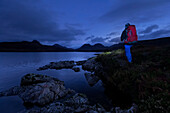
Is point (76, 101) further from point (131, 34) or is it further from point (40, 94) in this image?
point (131, 34)

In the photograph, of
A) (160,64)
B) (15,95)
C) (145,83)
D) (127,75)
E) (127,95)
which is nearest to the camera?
(145,83)

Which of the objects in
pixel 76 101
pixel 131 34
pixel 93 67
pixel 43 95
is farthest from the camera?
pixel 93 67

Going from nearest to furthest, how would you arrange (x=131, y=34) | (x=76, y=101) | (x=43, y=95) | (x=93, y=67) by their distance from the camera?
(x=76, y=101), (x=43, y=95), (x=131, y=34), (x=93, y=67)

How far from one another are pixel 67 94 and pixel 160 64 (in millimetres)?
12710

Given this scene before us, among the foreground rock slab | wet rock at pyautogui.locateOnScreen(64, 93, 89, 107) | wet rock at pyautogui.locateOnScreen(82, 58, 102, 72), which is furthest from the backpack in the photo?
the foreground rock slab

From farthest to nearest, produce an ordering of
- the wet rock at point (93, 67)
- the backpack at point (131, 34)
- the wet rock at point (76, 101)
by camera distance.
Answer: the wet rock at point (93, 67) → the backpack at point (131, 34) → the wet rock at point (76, 101)

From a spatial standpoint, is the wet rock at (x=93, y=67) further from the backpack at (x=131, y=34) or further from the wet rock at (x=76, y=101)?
the wet rock at (x=76, y=101)

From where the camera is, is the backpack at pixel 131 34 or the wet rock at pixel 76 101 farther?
the backpack at pixel 131 34

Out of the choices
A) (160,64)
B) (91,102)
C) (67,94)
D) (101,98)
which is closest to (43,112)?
(67,94)

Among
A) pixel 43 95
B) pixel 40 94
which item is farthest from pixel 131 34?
pixel 40 94

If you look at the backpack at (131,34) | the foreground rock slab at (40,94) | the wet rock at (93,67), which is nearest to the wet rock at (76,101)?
the foreground rock slab at (40,94)

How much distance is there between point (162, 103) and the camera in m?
4.46

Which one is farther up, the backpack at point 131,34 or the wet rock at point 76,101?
the backpack at point 131,34

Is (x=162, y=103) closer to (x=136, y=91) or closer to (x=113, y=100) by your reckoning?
(x=136, y=91)
